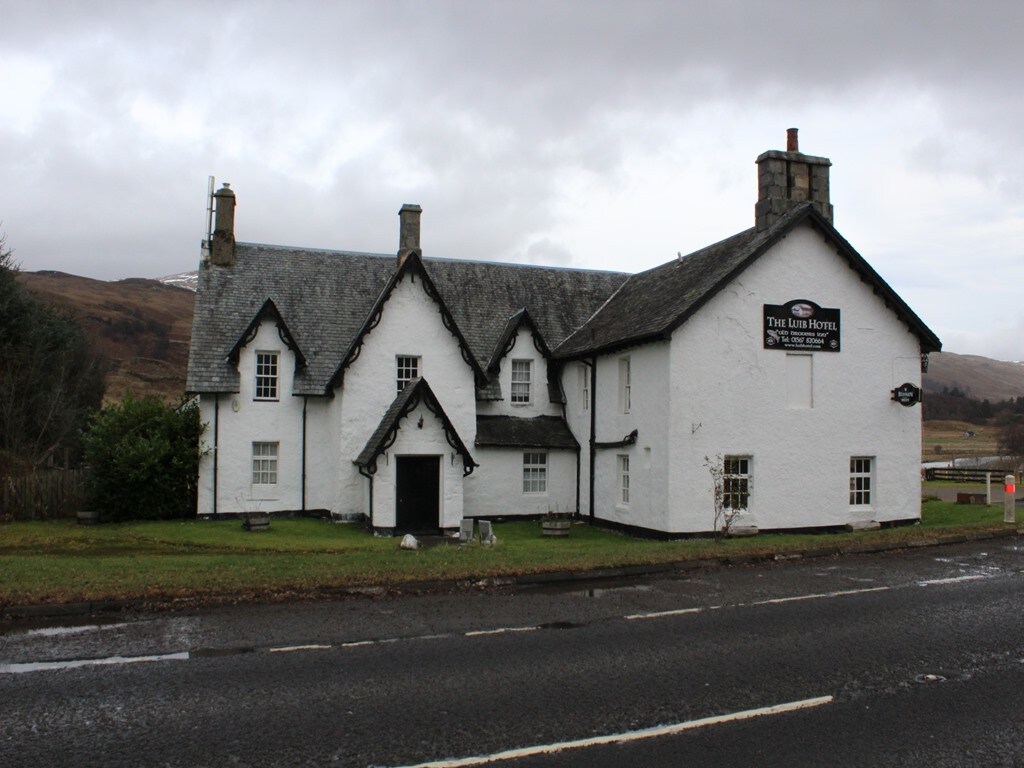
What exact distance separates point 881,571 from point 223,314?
21.6 m

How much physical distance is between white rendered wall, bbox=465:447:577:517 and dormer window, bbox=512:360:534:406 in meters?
2.03

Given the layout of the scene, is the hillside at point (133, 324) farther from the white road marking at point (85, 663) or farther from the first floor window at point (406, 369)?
the white road marking at point (85, 663)

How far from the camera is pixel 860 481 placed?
983 inches

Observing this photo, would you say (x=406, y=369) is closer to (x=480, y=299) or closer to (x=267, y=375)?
(x=267, y=375)

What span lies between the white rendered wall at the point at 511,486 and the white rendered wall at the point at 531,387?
1.56 metres

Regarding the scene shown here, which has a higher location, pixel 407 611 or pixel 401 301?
pixel 401 301

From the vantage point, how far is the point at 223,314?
27.9 meters

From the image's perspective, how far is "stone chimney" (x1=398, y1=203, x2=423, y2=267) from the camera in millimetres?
29484

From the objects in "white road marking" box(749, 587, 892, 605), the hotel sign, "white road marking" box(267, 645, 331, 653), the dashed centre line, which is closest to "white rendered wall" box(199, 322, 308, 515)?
the hotel sign

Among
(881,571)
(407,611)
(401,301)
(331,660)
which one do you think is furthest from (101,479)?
(881,571)

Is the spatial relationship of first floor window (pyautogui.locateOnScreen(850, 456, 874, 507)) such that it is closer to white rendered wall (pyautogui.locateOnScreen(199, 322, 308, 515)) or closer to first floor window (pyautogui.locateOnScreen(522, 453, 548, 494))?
first floor window (pyautogui.locateOnScreen(522, 453, 548, 494))

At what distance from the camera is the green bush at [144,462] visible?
84.6ft

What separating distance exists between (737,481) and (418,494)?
9330mm

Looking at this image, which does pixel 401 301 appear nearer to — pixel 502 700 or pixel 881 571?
pixel 881 571
